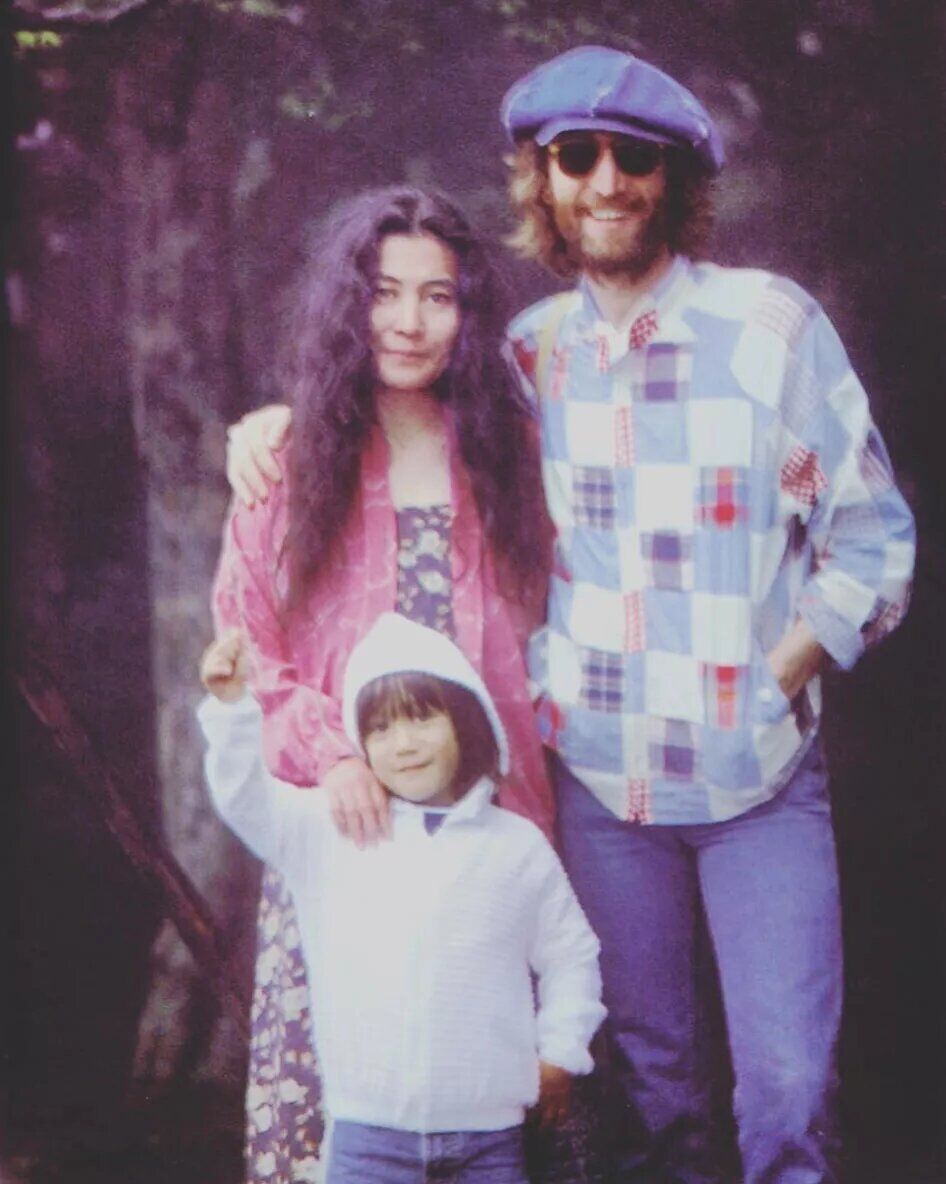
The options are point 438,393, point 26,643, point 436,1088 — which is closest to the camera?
point 436,1088

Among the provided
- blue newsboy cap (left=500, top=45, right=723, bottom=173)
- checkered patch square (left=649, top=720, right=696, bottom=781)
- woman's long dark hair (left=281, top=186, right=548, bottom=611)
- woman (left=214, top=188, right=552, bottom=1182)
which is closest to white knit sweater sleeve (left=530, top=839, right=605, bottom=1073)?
woman (left=214, top=188, right=552, bottom=1182)

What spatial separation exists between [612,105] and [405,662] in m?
0.88

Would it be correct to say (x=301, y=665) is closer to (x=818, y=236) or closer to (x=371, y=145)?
(x=371, y=145)

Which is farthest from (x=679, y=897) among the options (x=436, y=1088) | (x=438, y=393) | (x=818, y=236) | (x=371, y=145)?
(x=371, y=145)

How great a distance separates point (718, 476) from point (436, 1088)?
1.00m

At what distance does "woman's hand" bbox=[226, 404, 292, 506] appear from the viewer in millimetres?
2377

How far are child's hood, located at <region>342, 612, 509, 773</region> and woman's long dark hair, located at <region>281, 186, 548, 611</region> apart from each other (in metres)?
0.14

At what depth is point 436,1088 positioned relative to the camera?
2.21m

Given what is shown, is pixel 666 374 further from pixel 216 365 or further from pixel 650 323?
pixel 216 365

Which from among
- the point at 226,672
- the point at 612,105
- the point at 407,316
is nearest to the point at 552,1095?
the point at 226,672

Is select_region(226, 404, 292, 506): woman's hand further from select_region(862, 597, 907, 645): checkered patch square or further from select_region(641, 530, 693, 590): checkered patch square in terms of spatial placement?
select_region(862, 597, 907, 645): checkered patch square

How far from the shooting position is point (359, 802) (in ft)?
7.41

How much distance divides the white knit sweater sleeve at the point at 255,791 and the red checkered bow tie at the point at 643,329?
31.4 inches

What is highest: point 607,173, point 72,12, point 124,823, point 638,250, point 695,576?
point 72,12
